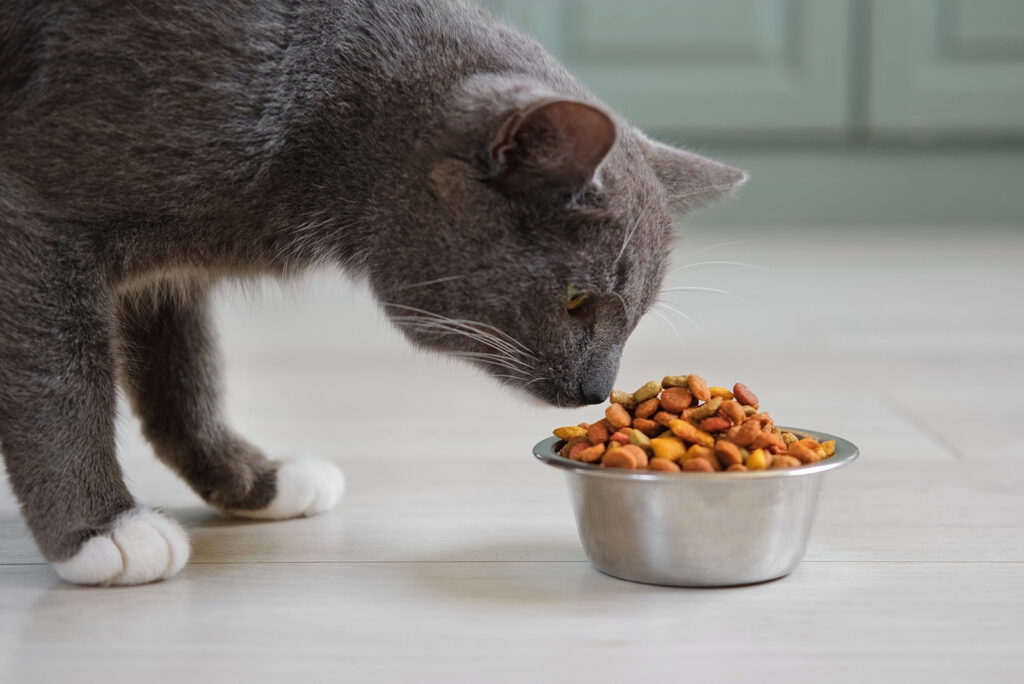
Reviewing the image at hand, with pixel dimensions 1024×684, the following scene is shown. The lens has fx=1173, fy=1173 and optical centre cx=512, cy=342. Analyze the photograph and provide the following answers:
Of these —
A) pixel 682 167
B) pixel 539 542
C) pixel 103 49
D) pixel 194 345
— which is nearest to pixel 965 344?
pixel 682 167

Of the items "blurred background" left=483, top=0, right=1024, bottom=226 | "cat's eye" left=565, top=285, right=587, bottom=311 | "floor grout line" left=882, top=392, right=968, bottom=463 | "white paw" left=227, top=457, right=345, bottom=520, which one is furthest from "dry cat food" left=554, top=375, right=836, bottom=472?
"blurred background" left=483, top=0, right=1024, bottom=226

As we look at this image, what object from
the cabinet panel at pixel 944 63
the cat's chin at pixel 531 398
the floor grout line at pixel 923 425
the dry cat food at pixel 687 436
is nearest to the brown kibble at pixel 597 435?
the dry cat food at pixel 687 436

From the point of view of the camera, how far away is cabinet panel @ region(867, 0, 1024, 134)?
3.62m

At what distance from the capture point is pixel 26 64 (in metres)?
1.14

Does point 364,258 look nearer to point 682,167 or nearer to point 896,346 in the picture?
point 682,167

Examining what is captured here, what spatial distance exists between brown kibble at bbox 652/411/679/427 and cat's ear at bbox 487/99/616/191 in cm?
23

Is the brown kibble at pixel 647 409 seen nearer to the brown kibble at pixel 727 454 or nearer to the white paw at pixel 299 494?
the brown kibble at pixel 727 454

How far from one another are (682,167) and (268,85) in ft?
1.57

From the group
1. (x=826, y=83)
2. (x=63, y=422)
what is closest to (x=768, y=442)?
(x=63, y=422)

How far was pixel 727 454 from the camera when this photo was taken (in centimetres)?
105

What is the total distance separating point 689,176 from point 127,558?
→ 728 millimetres

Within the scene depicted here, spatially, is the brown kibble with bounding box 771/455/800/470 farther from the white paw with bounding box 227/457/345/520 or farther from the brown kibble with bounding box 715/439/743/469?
the white paw with bounding box 227/457/345/520

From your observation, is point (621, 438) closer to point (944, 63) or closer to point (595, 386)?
point (595, 386)

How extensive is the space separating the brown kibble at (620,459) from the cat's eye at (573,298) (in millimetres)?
167
